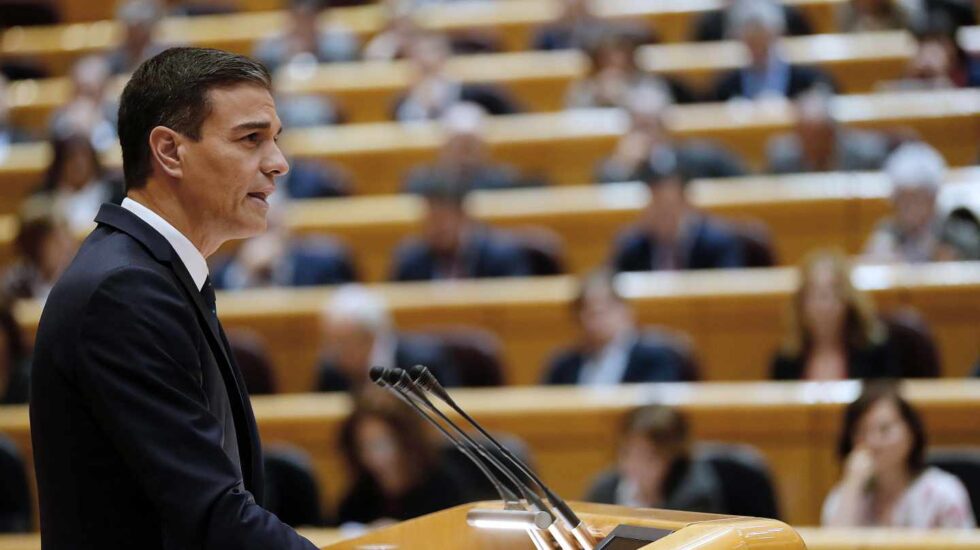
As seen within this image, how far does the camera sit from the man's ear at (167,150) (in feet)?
3.34

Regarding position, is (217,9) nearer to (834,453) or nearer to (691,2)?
(691,2)

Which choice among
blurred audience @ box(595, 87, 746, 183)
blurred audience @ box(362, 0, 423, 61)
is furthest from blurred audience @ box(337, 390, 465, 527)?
blurred audience @ box(362, 0, 423, 61)

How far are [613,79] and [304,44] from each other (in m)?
1.40

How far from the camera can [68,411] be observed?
970 millimetres

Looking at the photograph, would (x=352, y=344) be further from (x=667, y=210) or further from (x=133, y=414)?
(x=133, y=414)

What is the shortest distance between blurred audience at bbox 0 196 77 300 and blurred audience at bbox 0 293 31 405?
1.55ft

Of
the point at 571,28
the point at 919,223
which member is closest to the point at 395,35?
the point at 571,28

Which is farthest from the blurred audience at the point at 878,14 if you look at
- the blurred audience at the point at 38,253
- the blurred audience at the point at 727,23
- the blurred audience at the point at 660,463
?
the blurred audience at the point at 38,253

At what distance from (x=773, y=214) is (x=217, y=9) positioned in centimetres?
310

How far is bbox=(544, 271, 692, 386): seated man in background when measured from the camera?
10.9ft

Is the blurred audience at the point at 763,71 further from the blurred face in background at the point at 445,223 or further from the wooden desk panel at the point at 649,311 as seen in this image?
the blurred face in background at the point at 445,223

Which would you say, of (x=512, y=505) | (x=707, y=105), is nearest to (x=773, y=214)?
(x=707, y=105)

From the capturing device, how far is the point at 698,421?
3.07 metres

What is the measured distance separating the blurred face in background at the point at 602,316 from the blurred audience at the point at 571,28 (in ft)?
6.11
